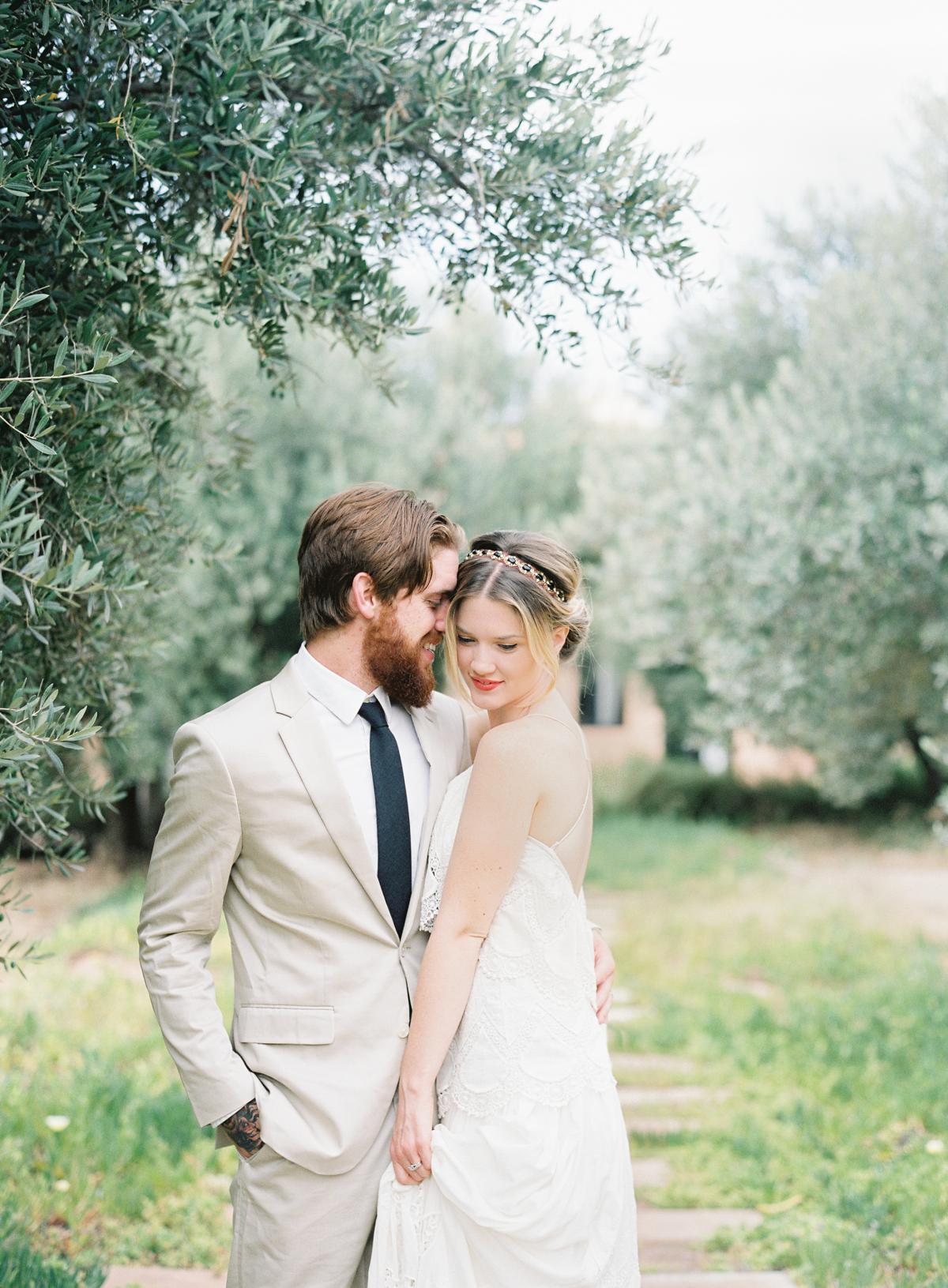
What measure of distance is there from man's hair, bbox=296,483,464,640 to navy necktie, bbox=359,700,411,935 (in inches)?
10.7

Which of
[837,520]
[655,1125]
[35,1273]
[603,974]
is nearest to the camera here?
[603,974]

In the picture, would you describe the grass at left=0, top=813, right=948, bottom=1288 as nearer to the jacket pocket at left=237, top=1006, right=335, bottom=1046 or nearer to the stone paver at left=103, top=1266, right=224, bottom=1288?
the stone paver at left=103, top=1266, right=224, bottom=1288

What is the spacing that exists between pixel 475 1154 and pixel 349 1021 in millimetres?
379

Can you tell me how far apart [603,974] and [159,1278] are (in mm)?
1959

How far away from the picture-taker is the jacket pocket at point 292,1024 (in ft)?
8.08

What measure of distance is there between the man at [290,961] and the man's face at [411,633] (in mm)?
55

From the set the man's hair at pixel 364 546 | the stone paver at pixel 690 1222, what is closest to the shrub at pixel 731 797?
the stone paver at pixel 690 1222

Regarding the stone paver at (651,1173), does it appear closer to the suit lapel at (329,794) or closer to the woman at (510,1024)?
the woman at (510,1024)

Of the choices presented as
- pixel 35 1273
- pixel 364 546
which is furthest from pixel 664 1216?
pixel 364 546

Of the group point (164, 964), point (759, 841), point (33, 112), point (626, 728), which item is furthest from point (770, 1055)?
point (626, 728)

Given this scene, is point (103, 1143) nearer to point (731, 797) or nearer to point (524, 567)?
point (524, 567)

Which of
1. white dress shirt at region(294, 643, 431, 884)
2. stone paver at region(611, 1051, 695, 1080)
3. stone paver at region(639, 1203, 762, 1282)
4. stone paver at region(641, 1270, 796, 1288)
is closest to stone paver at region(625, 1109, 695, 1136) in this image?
stone paver at region(611, 1051, 695, 1080)

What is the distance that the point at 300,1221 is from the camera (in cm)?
246

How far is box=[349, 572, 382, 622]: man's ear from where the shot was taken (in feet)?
8.54
